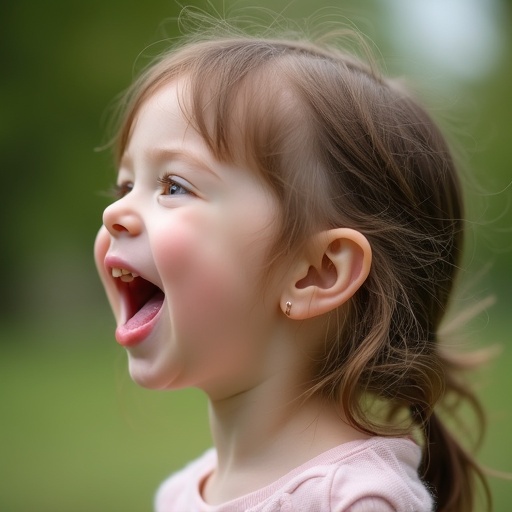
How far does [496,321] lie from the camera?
20.0 ft

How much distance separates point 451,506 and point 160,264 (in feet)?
2.53

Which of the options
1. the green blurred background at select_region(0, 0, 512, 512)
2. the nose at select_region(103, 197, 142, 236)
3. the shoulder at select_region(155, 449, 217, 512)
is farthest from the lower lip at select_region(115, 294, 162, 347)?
the green blurred background at select_region(0, 0, 512, 512)

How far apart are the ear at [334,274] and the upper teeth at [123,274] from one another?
28cm

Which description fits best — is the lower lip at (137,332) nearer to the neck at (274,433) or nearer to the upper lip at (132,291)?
the upper lip at (132,291)

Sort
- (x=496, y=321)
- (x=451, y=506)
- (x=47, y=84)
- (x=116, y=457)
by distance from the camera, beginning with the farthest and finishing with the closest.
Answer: (x=47, y=84), (x=496, y=321), (x=116, y=457), (x=451, y=506)

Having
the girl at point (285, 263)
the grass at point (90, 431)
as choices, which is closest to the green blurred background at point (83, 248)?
the grass at point (90, 431)

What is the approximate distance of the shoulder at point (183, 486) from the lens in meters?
1.69

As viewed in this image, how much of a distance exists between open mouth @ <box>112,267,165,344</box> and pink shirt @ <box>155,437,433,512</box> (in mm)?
→ 346

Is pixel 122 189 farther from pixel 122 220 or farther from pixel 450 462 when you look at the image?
pixel 450 462

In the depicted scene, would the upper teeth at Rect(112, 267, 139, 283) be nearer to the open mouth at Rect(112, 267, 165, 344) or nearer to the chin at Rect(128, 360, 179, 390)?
the open mouth at Rect(112, 267, 165, 344)

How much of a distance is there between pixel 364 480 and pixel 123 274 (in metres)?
0.54

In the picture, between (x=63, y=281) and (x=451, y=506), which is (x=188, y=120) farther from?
(x=63, y=281)

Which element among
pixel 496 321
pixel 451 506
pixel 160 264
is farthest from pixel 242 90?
pixel 496 321

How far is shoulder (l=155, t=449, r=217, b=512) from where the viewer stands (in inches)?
66.5
